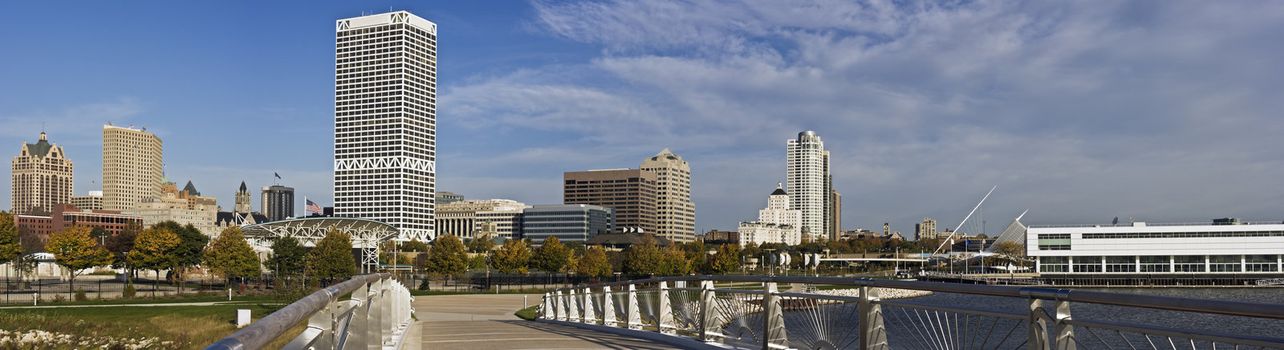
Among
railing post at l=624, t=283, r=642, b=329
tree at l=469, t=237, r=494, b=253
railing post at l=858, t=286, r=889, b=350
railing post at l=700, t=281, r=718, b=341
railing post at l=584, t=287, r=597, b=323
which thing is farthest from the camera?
tree at l=469, t=237, r=494, b=253

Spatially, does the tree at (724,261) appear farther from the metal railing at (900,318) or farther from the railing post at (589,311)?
the metal railing at (900,318)

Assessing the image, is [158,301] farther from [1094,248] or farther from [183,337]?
[1094,248]

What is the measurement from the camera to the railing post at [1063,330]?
263 inches

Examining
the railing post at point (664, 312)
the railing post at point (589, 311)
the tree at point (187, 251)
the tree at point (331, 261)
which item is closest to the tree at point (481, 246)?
the tree at point (187, 251)

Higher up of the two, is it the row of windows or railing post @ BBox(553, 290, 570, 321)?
railing post @ BBox(553, 290, 570, 321)

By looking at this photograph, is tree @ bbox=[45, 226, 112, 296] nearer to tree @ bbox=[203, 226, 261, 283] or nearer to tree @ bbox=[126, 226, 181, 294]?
tree @ bbox=[126, 226, 181, 294]

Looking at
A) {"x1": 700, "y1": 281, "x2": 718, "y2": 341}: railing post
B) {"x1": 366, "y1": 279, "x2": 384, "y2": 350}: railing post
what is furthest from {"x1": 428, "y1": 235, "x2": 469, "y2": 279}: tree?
{"x1": 366, "y1": 279, "x2": 384, "y2": 350}: railing post

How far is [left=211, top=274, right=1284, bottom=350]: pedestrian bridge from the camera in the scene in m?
5.68

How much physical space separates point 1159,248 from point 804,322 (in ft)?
510

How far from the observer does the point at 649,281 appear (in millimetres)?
18031

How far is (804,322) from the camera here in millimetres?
11789

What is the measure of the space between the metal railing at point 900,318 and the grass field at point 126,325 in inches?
783

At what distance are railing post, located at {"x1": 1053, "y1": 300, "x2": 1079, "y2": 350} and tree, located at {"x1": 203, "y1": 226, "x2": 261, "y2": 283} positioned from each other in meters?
85.1

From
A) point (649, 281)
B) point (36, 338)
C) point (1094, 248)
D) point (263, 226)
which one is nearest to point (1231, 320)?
point (649, 281)
